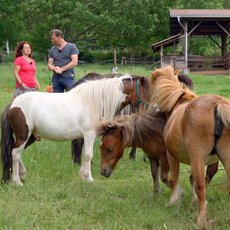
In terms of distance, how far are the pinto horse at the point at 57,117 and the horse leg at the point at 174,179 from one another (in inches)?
61.6

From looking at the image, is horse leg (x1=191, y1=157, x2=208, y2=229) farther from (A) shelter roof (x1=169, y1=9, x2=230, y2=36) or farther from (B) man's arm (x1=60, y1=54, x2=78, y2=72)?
(A) shelter roof (x1=169, y1=9, x2=230, y2=36)

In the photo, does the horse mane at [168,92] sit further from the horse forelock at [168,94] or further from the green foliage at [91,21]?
the green foliage at [91,21]

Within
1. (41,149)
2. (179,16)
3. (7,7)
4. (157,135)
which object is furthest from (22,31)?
(157,135)

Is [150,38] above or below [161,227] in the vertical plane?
below

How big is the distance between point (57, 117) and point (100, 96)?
0.63m

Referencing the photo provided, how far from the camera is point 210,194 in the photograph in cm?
550

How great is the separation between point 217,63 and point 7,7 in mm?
16814

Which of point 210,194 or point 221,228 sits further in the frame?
point 210,194

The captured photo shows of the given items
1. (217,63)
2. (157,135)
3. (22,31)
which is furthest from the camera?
(22,31)

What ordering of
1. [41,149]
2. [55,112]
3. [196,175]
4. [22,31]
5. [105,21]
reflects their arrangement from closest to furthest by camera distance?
1. [196,175]
2. [55,112]
3. [41,149]
4. [105,21]
5. [22,31]

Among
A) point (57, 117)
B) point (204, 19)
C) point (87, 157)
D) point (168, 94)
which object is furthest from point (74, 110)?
point (204, 19)

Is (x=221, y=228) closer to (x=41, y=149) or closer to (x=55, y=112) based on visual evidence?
(x=55, y=112)

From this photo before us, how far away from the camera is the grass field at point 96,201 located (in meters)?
4.43

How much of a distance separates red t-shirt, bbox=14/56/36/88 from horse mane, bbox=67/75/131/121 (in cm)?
174
